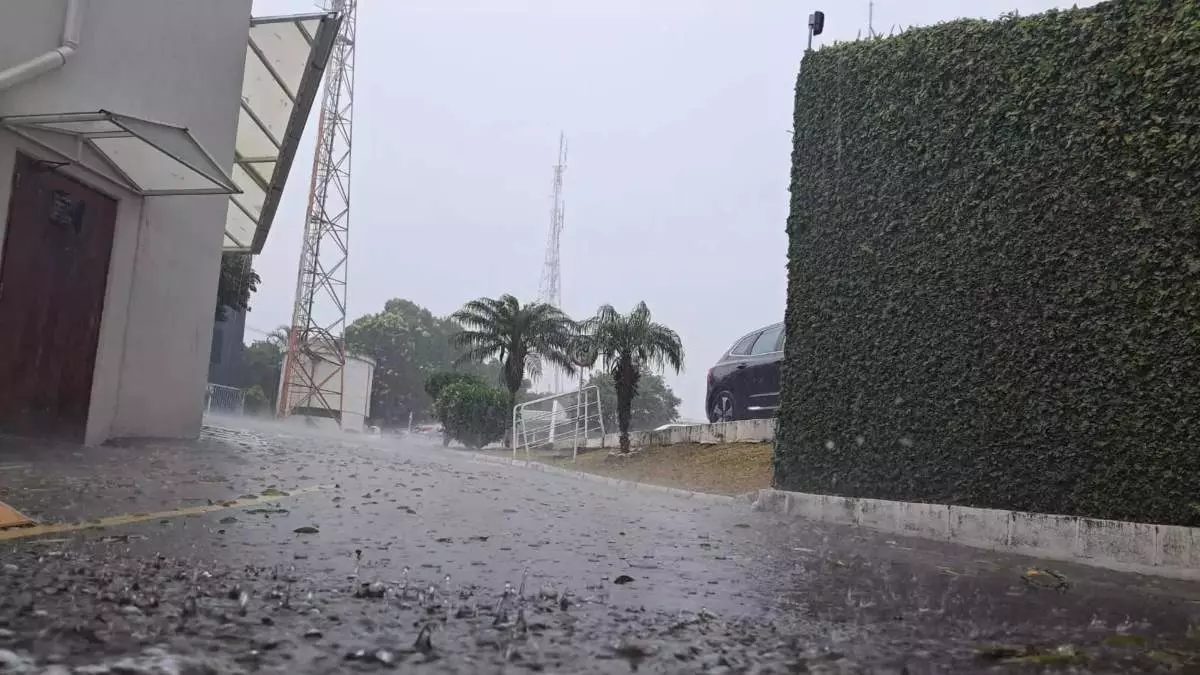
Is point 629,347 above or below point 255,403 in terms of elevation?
above

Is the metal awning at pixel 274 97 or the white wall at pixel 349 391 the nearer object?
the metal awning at pixel 274 97

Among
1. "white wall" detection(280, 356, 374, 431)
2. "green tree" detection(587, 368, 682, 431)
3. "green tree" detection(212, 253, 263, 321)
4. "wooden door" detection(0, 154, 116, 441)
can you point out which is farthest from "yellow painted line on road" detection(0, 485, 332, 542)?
"green tree" detection(587, 368, 682, 431)

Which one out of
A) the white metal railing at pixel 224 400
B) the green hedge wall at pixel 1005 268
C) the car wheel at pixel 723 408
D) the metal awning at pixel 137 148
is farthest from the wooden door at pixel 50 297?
the white metal railing at pixel 224 400

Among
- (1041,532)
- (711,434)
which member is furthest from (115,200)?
(711,434)

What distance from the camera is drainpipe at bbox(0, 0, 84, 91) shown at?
21.0 ft

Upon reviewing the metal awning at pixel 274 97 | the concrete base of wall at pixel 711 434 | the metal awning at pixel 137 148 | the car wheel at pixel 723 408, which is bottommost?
the concrete base of wall at pixel 711 434

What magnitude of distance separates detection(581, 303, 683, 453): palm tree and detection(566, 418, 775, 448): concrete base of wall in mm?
816

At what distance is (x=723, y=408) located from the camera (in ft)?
47.6

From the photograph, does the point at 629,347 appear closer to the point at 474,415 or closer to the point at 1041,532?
the point at 474,415

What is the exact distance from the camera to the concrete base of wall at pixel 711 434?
13.0 m

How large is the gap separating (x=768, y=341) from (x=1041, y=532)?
726cm

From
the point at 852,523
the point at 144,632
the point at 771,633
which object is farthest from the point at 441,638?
the point at 852,523

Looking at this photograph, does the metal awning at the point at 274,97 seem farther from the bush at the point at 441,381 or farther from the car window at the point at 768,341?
the bush at the point at 441,381

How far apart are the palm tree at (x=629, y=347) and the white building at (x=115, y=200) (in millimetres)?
8389
